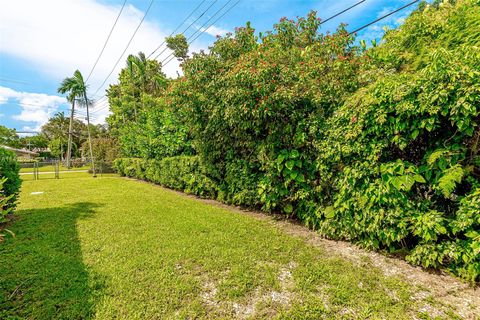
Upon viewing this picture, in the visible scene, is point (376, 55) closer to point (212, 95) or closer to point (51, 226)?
point (212, 95)

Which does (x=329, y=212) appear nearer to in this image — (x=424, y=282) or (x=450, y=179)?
(x=424, y=282)

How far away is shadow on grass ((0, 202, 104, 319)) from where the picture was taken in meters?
2.21

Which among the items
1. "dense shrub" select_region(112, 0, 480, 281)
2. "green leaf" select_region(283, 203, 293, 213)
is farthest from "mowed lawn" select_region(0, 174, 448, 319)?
"dense shrub" select_region(112, 0, 480, 281)

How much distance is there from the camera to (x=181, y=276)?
9.30ft

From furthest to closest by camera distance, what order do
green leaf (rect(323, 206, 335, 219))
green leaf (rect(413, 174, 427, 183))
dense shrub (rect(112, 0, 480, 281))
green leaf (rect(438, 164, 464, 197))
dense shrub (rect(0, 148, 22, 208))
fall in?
dense shrub (rect(0, 148, 22, 208)) → green leaf (rect(323, 206, 335, 219)) → green leaf (rect(413, 174, 427, 183)) → dense shrub (rect(112, 0, 480, 281)) → green leaf (rect(438, 164, 464, 197))

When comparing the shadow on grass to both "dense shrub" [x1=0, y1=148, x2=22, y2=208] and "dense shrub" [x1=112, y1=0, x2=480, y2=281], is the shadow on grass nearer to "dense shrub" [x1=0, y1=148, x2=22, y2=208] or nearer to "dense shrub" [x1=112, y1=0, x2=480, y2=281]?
"dense shrub" [x1=0, y1=148, x2=22, y2=208]

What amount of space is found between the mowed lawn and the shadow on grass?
12mm

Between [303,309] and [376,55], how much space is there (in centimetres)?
500

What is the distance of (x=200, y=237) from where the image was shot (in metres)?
4.14

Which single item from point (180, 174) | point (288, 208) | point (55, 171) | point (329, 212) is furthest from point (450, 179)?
point (55, 171)

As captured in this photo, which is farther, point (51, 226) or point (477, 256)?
point (51, 226)

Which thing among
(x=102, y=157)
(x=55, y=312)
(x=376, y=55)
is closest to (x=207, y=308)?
(x=55, y=312)

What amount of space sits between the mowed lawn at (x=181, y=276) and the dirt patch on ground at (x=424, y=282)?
161 mm

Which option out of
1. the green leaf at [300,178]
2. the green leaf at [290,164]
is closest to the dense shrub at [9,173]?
the green leaf at [290,164]
